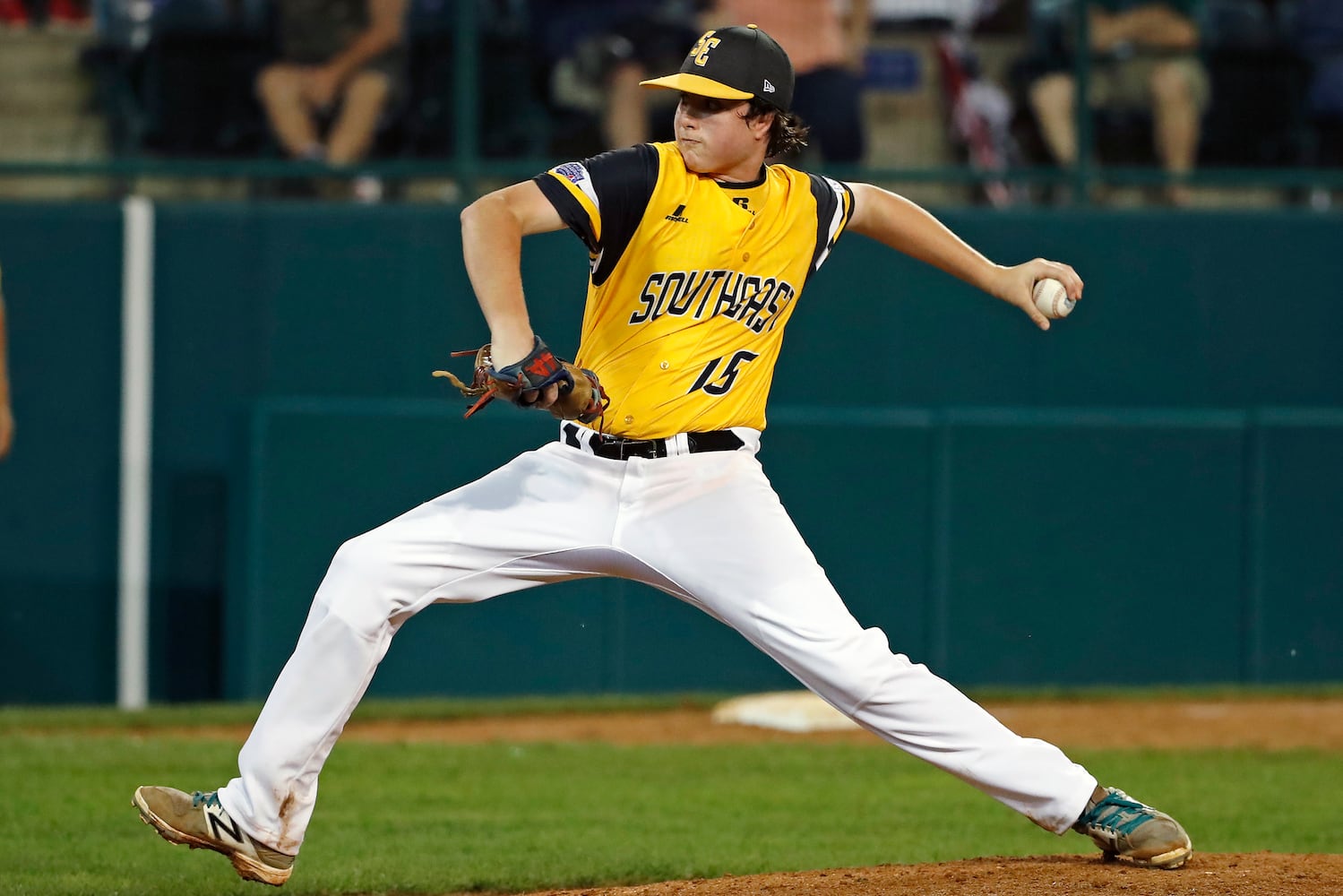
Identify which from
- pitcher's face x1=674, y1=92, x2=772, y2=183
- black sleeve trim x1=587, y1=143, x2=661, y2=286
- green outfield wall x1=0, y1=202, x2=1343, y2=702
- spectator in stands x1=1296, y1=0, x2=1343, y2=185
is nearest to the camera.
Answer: black sleeve trim x1=587, y1=143, x2=661, y2=286

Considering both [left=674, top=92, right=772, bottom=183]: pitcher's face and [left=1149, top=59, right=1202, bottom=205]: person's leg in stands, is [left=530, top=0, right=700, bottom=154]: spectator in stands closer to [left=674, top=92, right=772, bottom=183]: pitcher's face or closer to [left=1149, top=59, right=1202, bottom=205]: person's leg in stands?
[left=1149, top=59, right=1202, bottom=205]: person's leg in stands

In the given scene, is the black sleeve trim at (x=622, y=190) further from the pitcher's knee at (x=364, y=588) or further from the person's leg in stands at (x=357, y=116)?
the person's leg in stands at (x=357, y=116)

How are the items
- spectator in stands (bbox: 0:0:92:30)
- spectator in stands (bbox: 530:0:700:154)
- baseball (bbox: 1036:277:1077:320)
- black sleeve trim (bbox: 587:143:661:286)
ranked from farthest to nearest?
1. spectator in stands (bbox: 530:0:700:154)
2. spectator in stands (bbox: 0:0:92:30)
3. baseball (bbox: 1036:277:1077:320)
4. black sleeve trim (bbox: 587:143:661:286)

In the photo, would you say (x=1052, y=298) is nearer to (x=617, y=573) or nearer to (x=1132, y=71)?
(x=617, y=573)

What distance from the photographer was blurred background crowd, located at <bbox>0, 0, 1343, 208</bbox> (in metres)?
9.10

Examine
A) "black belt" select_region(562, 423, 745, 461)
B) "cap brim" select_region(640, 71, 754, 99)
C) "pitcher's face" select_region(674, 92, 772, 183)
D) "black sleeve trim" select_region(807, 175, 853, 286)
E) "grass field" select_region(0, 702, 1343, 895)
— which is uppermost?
"cap brim" select_region(640, 71, 754, 99)

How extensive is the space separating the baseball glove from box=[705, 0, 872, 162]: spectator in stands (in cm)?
561

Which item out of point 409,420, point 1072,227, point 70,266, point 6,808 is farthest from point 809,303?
point 6,808

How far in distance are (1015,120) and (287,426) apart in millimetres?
4248

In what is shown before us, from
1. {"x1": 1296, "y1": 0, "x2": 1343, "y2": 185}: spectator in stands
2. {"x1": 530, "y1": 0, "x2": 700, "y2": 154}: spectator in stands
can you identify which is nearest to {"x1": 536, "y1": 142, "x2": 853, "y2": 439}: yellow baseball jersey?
{"x1": 530, "y1": 0, "x2": 700, "y2": 154}: spectator in stands

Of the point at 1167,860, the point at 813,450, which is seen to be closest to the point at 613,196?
the point at 1167,860

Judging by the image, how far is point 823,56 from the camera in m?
9.36

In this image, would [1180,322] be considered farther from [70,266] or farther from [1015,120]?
[70,266]

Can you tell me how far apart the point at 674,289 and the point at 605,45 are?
5396mm
